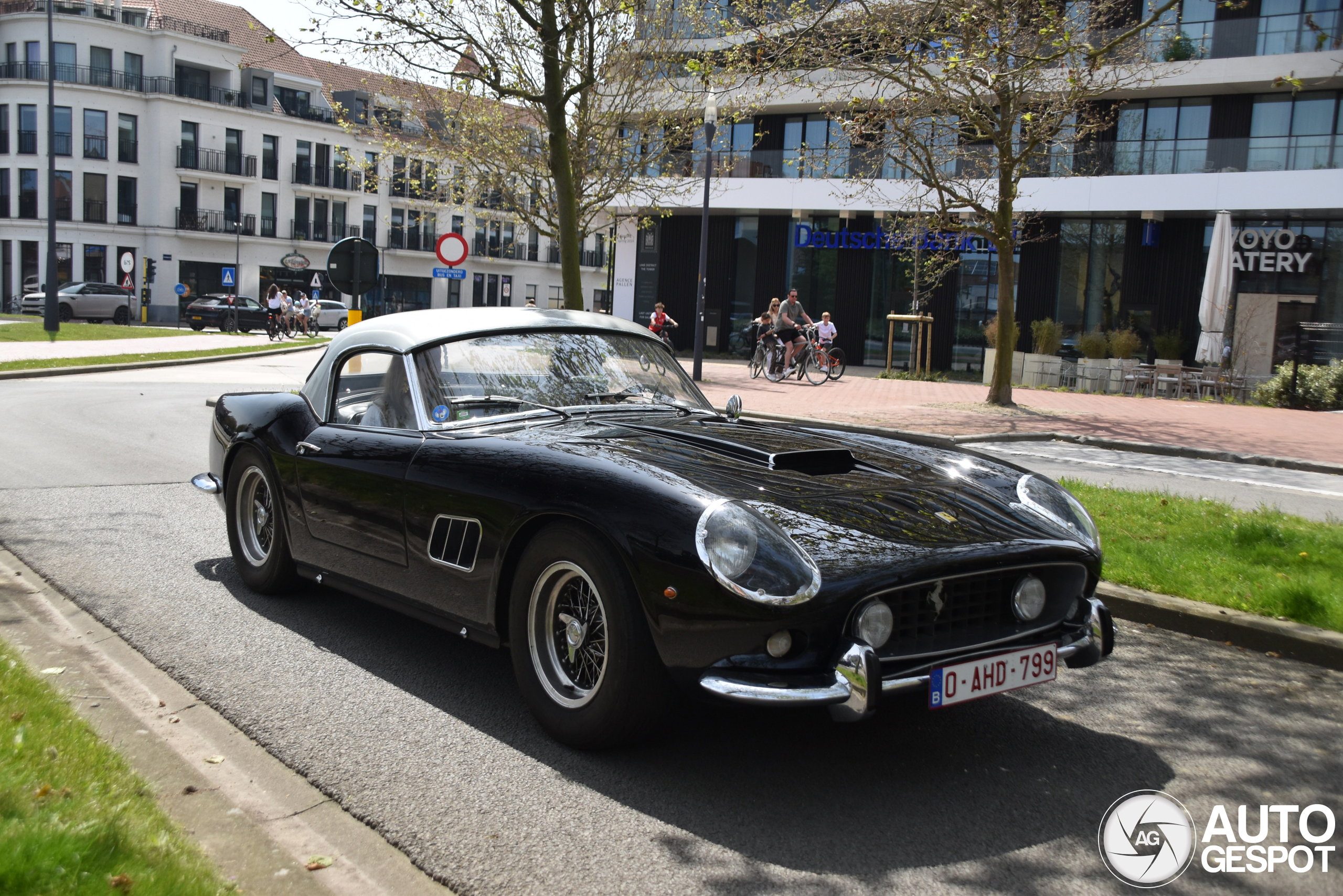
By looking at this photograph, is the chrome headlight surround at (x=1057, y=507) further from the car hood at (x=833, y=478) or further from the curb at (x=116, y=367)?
the curb at (x=116, y=367)

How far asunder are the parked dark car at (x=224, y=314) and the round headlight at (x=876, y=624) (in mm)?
46058

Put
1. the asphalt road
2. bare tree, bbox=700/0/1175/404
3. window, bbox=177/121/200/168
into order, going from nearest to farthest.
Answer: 1. the asphalt road
2. bare tree, bbox=700/0/1175/404
3. window, bbox=177/121/200/168

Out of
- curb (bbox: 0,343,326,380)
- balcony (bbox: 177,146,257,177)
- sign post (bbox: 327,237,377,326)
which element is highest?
balcony (bbox: 177,146,257,177)

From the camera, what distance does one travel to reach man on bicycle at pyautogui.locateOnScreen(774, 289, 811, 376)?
23.0 metres

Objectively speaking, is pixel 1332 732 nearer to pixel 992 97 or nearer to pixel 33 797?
pixel 33 797

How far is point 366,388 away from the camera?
4.98 m

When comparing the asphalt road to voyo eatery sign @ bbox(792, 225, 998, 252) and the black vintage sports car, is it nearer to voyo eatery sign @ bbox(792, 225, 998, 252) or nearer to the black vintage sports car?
the black vintage sports car

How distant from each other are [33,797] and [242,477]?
2.87m

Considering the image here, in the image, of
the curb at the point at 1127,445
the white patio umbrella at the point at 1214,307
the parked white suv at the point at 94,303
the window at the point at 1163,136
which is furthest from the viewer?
the parked white suv at the point at 94,303

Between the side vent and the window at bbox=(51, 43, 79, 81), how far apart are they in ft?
205

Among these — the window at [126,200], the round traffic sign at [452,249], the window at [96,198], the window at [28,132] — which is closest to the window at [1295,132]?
the round traffic sign at [452,249]

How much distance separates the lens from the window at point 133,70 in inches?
2256

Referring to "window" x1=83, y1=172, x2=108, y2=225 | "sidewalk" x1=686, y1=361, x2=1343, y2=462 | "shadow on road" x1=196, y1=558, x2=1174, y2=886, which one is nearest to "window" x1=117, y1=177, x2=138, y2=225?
"window" x1=83, y1=172, x2=108, y2=225

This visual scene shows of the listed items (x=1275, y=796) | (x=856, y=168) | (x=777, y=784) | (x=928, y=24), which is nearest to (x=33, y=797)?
(x=777, y=784)
